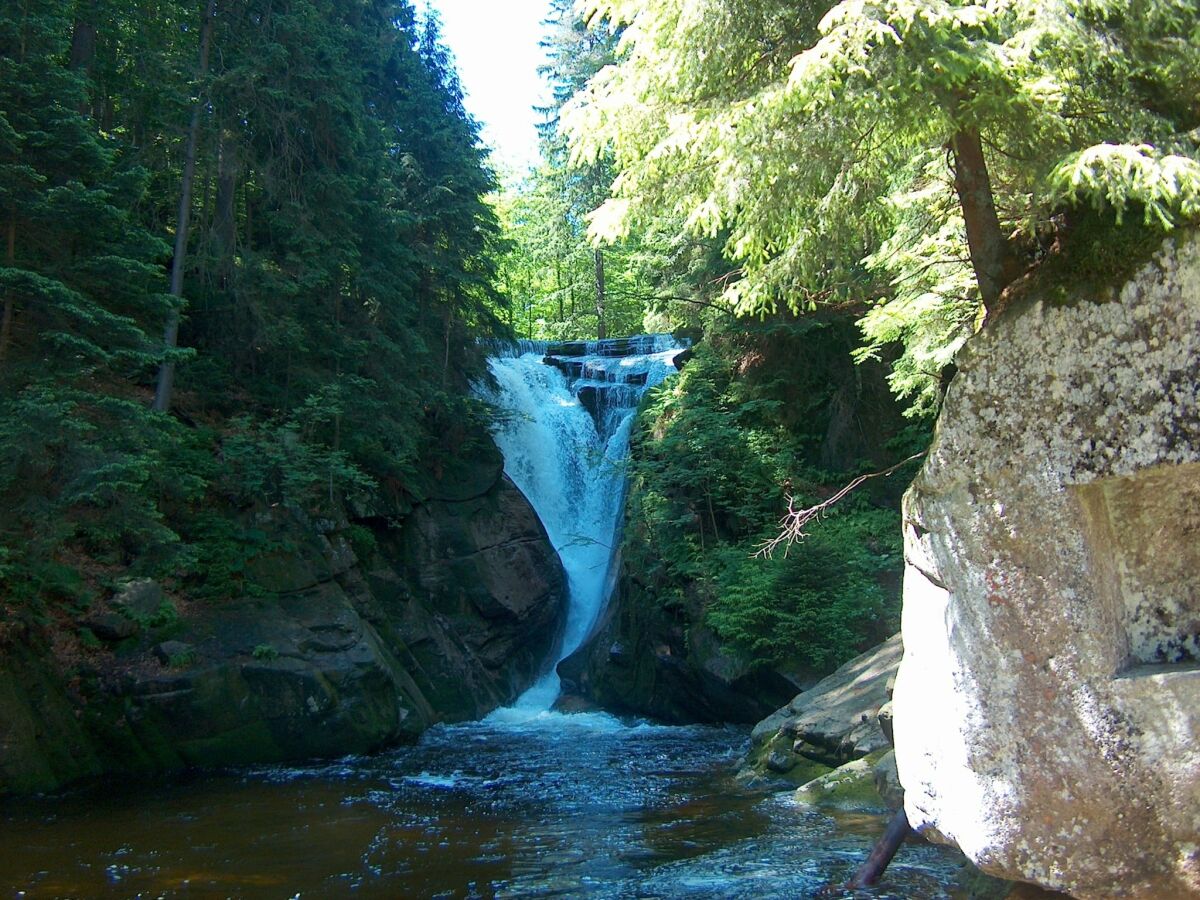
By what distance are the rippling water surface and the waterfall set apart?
8.17 meters

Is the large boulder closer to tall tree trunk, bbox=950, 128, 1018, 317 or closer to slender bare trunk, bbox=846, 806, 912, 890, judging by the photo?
slender bare trunk, bbox=846, 806, 912, 890

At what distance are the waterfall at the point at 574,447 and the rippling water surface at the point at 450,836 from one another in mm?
8173

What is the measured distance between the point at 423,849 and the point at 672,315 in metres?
15.1

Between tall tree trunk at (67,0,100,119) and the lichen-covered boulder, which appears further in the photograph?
tall tree trunk at (67,0,100,119)

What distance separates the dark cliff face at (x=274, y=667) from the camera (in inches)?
440

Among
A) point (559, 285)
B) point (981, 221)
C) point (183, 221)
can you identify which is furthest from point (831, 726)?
point (559, 285)

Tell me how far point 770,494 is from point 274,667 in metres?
9.16

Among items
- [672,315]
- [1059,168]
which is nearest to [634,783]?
[1059,168]

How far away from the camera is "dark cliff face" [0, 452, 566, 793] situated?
440 inches

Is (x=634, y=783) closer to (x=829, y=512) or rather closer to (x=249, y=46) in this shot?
(x=829, y=512)

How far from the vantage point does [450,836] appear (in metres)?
8.69

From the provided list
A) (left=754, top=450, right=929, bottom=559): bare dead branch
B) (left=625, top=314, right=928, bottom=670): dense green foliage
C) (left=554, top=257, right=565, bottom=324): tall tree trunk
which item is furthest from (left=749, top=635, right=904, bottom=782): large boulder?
(left=554, top=257, right=565, bottom=324): tall tree trunk

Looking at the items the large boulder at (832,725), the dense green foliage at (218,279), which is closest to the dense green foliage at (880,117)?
A: the large boulder at (832,725)

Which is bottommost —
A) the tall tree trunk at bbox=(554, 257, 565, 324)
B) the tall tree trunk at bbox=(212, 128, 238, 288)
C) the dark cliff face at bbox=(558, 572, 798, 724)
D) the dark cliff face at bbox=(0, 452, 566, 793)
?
the dark cliff face at bbox=(558, 572, 798, 724)
